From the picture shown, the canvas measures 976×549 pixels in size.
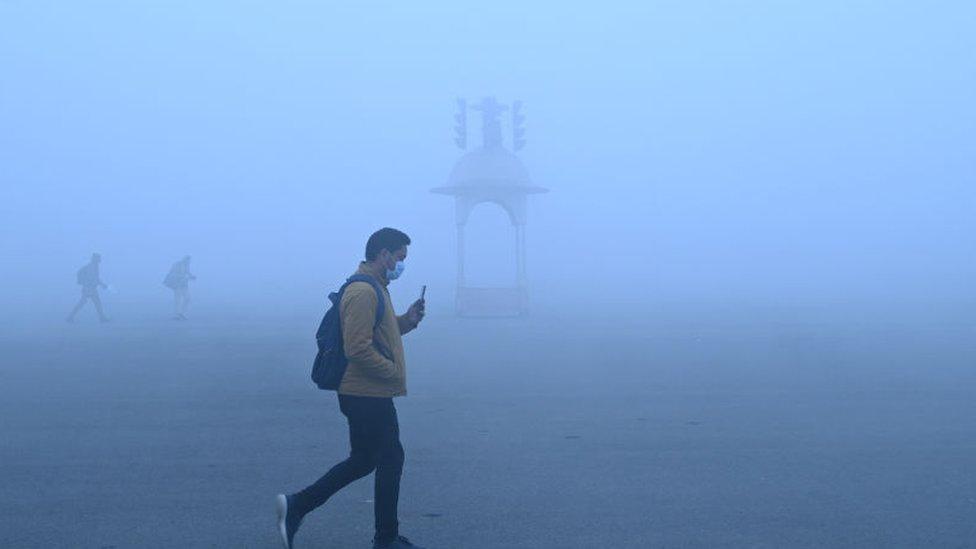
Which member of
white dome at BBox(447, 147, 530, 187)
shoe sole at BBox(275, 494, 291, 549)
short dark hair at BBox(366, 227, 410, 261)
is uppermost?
white dome at BBox(447, 147, 530, 187)

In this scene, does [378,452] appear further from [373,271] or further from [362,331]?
[373,271]

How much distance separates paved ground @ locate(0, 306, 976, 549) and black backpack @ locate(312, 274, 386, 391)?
99 cm

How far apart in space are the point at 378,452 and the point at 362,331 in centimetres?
68

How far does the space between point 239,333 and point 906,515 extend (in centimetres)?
1635

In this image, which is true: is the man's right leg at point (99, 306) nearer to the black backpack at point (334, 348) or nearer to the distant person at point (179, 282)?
the distant person at point (179, 282)

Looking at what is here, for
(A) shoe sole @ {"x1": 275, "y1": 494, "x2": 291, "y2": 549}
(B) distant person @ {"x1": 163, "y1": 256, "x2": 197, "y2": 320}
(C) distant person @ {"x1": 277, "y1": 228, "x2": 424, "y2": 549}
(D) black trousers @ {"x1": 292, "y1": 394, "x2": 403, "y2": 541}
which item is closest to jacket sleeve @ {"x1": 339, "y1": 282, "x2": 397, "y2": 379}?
(C) distant person @ {"x1": 277, "y1": 228, "x2": 424, "y2": 549}

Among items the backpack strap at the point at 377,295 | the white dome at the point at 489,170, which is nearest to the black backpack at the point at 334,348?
the backpack strap at the point at 377,295

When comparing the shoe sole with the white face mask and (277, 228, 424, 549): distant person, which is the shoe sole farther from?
the white face mask

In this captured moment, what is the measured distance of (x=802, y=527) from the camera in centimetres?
673

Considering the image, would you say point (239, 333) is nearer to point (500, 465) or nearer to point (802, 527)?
point (500, 465)

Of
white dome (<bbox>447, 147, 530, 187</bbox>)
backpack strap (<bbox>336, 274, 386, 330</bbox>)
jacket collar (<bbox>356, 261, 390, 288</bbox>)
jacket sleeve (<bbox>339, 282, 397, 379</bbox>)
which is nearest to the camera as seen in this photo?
jacket sleeve (<bbox>339, 282, 397, 379</bbox>)

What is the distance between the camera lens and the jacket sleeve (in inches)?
237

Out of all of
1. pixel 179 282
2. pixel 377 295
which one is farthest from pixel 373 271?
pixel 179 282

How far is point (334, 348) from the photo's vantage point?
6.17 meters
